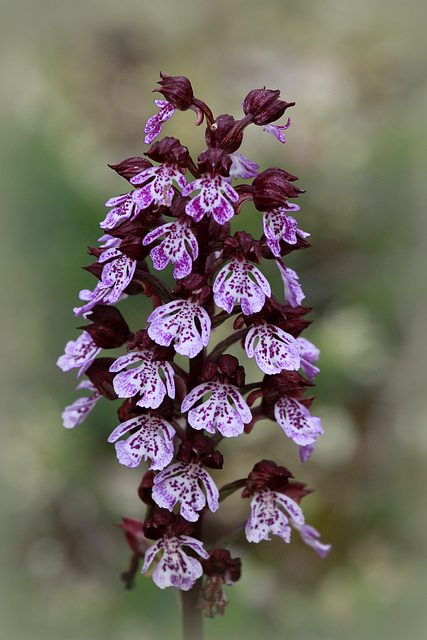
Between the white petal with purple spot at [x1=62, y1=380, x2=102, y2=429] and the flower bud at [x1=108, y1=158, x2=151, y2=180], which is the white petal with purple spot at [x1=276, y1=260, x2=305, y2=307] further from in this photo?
the white petal with purple spot at [x1=62, y1=380, x2=102, y2=429]

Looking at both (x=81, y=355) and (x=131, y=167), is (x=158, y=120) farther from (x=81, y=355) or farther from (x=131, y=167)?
(x=81, y=355)

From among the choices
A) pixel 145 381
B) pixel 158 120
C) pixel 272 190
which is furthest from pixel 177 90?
pixel 145 381

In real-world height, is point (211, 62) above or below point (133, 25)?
below

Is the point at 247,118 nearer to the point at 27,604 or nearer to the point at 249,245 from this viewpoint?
the point at 249,245

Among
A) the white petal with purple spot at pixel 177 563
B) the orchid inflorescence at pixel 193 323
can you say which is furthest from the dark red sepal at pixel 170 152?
the white petal with purple spot at pixel 177 563

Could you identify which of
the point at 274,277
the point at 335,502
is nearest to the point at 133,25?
the point at 274,277

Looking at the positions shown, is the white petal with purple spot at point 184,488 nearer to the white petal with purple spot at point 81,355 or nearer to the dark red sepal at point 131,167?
the white petal with purple spot at point 81,355
